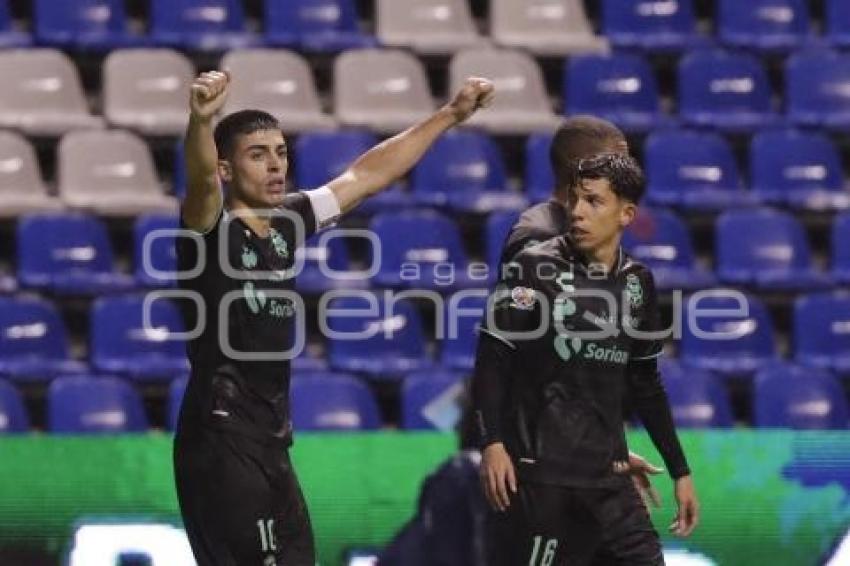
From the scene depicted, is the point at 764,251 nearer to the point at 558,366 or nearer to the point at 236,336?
the point at 558,366

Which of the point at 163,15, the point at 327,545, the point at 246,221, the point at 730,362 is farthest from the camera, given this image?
the point at 163,15

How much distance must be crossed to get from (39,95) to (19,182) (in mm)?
552

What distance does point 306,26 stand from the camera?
10789 millimetres

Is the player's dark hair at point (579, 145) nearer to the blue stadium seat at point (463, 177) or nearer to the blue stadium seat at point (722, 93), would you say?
the blue stadium seat at point (463, 177)

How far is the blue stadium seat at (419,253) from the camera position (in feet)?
32.2

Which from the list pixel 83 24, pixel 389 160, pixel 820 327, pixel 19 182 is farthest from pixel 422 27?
pixel 389 160

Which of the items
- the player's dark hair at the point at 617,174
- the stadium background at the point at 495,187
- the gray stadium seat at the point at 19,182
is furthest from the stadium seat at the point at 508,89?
the player's dark hair at the point at 617,174

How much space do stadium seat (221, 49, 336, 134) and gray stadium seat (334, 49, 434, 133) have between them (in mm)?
142

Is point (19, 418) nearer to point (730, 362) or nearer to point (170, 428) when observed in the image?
point (170, 428)

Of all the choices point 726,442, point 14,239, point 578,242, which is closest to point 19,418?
point 14,239

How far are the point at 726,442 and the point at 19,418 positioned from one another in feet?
10.5

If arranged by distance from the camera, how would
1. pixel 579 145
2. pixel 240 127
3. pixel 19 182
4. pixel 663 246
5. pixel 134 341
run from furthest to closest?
pixel 663 246, pixel 19 182, pixel 134 341, pixel 579 145, pixel 240 127

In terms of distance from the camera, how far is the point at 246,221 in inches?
225

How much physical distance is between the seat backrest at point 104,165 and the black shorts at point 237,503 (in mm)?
4537
